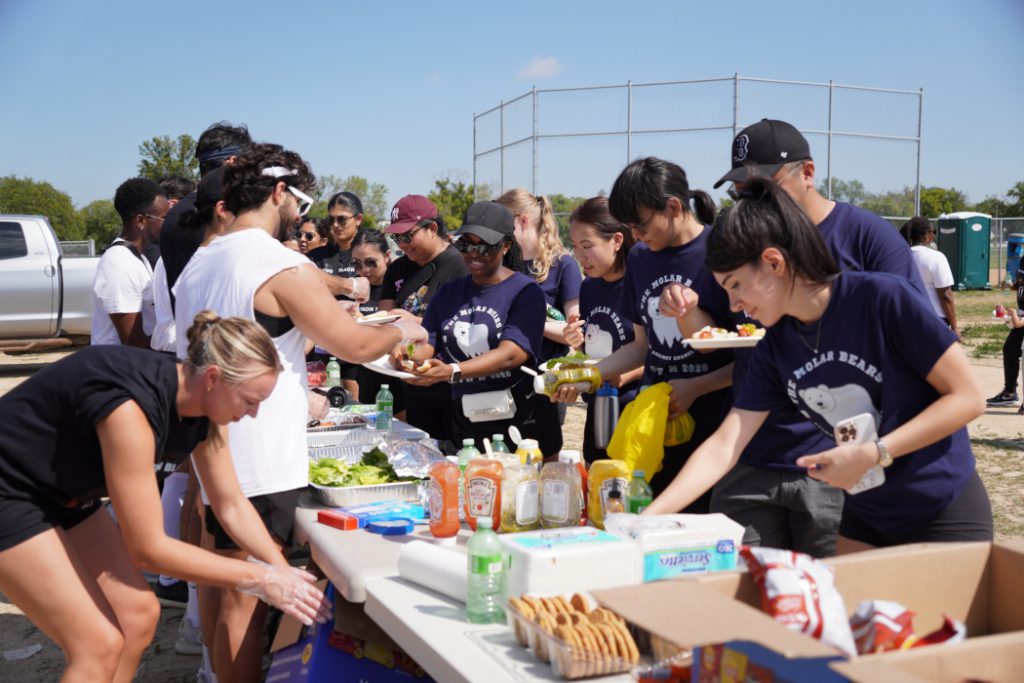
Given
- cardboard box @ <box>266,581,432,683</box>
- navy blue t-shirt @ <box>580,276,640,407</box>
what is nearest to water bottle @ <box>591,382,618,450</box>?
navy blue t-shirt @ <box>580,276,640,407</box>

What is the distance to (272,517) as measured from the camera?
8.63 ft

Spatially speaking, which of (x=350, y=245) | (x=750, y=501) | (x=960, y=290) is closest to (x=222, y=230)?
(x=750, y=501)

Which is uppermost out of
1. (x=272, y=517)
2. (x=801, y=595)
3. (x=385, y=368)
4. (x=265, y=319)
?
(x=265, y=319)

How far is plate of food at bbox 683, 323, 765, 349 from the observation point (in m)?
2.50

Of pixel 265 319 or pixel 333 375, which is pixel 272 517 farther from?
pixel 333 375

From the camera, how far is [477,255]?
3670 mm

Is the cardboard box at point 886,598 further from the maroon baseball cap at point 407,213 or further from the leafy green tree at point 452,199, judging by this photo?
the leafy green tree at point 452,199

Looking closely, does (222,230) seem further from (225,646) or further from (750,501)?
(750,501)

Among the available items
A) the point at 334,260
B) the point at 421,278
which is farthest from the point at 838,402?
the point at 334,260

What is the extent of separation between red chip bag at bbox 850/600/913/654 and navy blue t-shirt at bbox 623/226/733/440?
4.90 ft

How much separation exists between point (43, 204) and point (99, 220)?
2.60 meters

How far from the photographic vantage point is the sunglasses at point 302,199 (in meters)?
2.73

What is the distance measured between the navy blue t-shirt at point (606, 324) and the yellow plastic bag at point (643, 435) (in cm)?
61

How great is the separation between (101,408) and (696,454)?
1.43 metres
